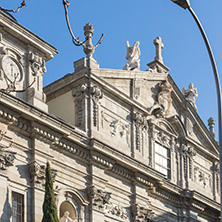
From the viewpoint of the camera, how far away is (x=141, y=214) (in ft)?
125

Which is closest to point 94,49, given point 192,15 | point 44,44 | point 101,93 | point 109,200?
point 101,93

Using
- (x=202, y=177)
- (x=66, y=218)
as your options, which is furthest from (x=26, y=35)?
(x=202, y=177)

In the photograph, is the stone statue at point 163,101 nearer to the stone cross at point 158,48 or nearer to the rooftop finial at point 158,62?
the rooftop finial at point 158,62

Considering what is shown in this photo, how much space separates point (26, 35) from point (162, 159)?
12674mm

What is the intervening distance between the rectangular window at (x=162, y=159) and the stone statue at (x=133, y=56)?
4.51 meters

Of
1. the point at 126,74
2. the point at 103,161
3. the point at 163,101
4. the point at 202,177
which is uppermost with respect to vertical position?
the point at 126,74

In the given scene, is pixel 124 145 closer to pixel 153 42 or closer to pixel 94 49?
pixel 94 49

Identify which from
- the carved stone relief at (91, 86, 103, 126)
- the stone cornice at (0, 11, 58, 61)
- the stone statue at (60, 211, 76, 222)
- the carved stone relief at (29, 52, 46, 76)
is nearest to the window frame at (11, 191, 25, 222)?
the stone statue at (60, 211, 76, 222)

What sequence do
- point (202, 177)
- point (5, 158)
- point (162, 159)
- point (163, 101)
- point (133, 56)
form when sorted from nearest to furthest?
point (5, 158) < point (162, 159) < point (133, 56) < point (163, 101) < point (202, 177)

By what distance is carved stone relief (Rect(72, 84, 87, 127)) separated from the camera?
36.6 meters

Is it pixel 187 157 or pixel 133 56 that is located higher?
pixel 133 56

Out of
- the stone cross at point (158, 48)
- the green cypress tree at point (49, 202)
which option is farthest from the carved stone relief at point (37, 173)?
the stone cross at point (158, 48)

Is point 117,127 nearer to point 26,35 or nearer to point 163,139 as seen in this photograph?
point 163,139

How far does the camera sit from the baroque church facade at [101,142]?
1244 inches
